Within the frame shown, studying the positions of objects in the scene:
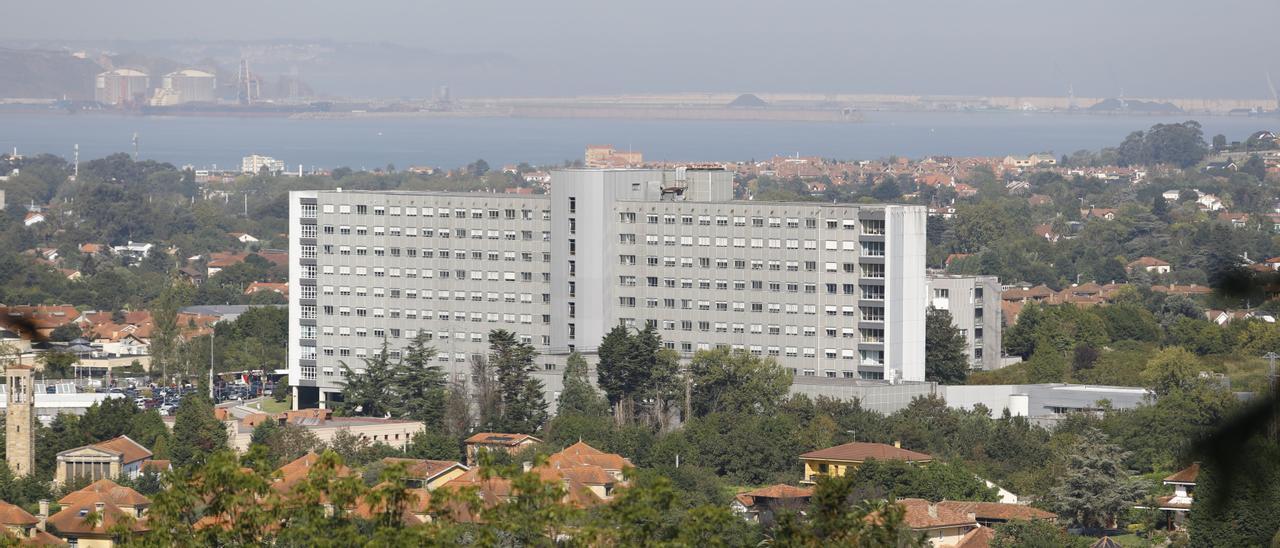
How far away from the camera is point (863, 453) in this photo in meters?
27.5

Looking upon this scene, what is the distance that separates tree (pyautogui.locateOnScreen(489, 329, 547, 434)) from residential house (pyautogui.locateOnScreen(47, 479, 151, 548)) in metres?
8.08

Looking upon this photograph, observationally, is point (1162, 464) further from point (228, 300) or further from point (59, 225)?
point (59, 225)

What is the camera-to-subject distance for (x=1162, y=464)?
27391 millimetres

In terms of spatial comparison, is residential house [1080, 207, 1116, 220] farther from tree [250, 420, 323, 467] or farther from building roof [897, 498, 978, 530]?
building roof [897, 498, 978, 530]

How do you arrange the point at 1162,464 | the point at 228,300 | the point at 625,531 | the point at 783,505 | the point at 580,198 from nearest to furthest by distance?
the point at 625,531
the point at 783,505
the point at 1162,464
the point at 580,198
the point at 228,300

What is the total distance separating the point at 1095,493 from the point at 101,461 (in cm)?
1307

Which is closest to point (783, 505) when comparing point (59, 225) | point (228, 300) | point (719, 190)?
point (719, 190)

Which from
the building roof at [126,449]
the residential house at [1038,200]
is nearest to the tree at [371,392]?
the building roof at [126,449]

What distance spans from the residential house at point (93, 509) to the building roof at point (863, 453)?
8.87m

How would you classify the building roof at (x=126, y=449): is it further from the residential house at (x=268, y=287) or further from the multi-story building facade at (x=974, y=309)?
the residential house at (x=268, y=287)

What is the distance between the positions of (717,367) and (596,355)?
277 cm

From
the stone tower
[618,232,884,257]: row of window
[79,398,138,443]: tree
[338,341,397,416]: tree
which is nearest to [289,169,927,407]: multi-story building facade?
[618,232,884,257]: row of window

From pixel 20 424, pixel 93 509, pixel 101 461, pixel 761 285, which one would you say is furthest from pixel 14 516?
pixel 761 285

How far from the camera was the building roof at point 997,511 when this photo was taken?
2316 cm
